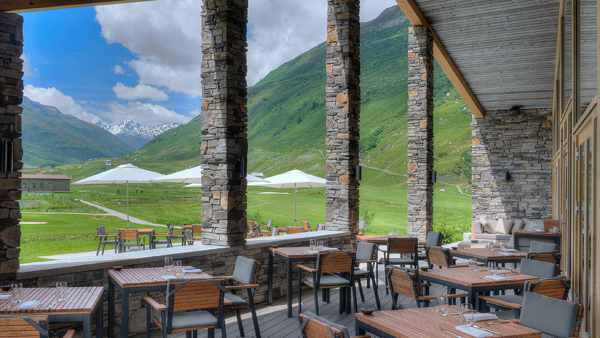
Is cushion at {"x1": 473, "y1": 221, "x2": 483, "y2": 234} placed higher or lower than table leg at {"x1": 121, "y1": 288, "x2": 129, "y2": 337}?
lower

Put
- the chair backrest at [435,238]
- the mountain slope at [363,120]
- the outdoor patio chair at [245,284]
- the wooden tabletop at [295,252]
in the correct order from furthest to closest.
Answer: the mountain slope at [363,120] < the chair backrest at [435,238] < the wooden tabletop at [295,252] < the outdoor patio chair at [245,284]

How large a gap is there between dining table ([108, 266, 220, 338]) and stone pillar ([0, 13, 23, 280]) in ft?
2.81

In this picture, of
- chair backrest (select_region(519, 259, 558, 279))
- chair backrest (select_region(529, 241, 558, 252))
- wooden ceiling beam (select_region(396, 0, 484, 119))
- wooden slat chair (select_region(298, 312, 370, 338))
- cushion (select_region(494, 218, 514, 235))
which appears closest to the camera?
wooden slat chair (select_region(298, 312, 370, 338))

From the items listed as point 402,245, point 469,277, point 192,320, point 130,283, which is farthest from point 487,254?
point 130,283

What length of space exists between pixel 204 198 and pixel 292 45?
67.9 m

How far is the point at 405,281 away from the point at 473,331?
148 centimetres

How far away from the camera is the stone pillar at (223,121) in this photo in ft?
19.2

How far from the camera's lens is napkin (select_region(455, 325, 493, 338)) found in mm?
2654

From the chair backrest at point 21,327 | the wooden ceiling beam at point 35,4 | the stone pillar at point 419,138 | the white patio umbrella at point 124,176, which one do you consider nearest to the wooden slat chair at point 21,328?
the chair backrest at point 21,327

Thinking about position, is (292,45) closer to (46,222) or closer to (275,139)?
(275,139)

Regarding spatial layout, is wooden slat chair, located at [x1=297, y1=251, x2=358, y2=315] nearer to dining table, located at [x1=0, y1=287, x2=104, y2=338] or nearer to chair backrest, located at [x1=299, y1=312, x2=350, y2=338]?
dining table, located at [x1=0, y1=287, x2=104, y2=338]

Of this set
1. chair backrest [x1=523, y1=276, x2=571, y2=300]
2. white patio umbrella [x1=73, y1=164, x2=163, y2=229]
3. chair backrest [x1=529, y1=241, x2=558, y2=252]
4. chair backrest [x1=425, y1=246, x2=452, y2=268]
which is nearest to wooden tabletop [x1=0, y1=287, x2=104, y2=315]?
chair backrest [x1=523, y1=276, x2=571, y2=300]

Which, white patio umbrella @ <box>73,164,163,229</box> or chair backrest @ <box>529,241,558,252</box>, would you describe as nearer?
chair backrest @ <box>529,241,558,252</box>

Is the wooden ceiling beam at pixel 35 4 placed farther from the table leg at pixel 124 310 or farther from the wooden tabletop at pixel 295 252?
the wooden tabletop at pixel 295 252
